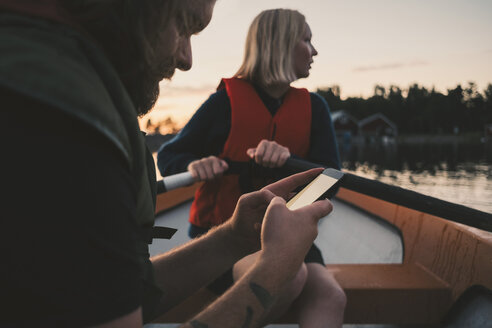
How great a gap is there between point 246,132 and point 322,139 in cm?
48

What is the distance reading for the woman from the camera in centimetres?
209

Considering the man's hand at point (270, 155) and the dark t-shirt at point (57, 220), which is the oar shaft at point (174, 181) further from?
the dark t-shirt at point (57, 220)

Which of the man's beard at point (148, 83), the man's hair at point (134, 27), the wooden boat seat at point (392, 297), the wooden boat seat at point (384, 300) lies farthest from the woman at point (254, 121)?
the man's hair at point (134, 27)

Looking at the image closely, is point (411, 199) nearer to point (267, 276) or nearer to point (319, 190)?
point (319, 190)

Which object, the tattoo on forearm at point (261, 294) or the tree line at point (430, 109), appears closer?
the tattoo on forearm at point (261, 294)

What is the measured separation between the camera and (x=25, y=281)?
508 millimetres

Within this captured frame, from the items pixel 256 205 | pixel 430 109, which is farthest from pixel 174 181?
pixel 430 109

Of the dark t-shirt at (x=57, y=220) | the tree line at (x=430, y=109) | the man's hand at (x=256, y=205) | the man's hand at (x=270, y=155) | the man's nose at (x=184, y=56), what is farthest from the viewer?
the tree line at (x=430, y=109)

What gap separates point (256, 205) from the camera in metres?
1.22

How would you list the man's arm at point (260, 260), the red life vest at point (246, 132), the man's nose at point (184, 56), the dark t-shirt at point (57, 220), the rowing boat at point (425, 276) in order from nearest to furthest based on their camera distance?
the dark t-shirt at point (57, 220), the man's arm at point (260, 260), the man's nose at point (184, 56), the rowing boat at point (425, 276), the red life vest at point (246, 132)

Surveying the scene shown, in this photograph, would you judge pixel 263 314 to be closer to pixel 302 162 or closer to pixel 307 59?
pixel 302 162

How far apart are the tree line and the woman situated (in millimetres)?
86622

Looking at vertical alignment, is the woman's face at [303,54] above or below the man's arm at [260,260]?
above

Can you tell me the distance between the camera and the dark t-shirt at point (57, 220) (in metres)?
0.48
